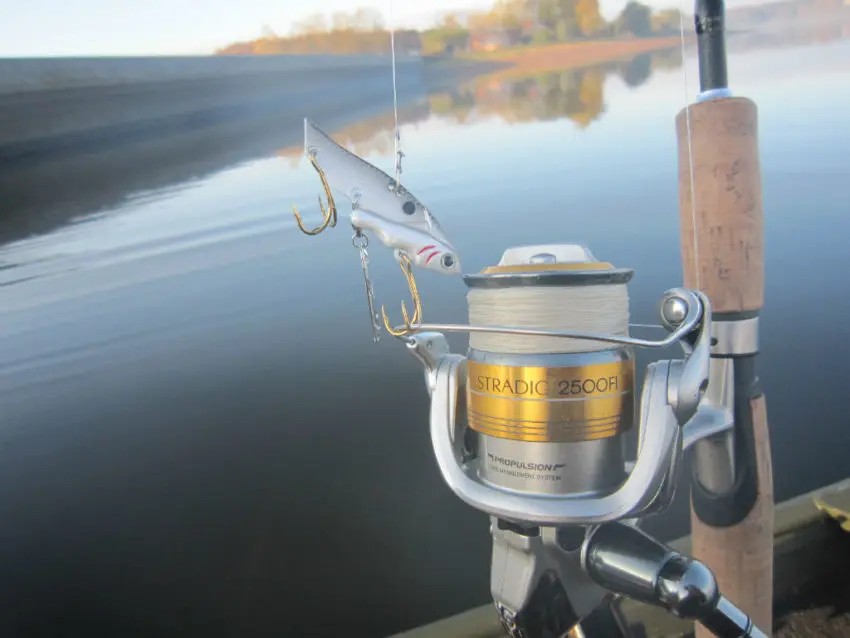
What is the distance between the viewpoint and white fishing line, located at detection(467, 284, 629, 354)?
55 centimetres

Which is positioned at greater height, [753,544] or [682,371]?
[682,371]

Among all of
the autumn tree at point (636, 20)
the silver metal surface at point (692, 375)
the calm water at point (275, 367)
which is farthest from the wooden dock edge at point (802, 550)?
the autumn tree at point (636, 20)

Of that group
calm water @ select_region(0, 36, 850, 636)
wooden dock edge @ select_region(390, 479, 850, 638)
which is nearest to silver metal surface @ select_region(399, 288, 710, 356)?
calm water @ select_region(0, 36, 850, 636)

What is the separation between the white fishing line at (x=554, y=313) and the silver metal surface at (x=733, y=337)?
7.9 inches

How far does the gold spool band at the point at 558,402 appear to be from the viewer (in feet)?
1.77

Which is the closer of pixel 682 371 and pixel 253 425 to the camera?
pixel 682 371

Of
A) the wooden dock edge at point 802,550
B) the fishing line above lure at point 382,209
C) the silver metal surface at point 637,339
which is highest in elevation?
the fishing line above lure at point 382,209

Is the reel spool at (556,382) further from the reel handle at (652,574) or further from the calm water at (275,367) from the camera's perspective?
the calm water at (275,367)

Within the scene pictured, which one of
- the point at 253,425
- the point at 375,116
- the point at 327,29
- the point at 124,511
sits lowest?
the point at 124,511

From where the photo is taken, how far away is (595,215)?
1.31 meters

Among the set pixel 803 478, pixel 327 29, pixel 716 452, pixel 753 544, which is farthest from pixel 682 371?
pixel 803 478

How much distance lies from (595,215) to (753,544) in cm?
72

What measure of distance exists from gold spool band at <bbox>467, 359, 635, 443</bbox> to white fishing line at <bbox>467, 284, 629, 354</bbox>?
2cm

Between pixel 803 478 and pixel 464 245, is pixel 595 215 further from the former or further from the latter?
pixel 803 478
